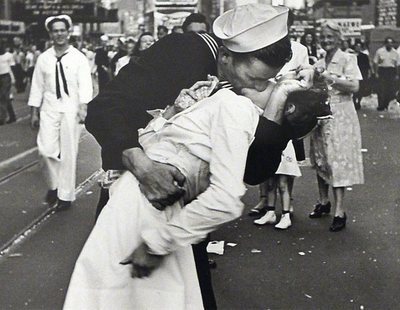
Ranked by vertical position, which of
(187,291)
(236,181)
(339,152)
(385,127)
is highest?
(236,181)

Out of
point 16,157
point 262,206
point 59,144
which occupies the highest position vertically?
point 59,144

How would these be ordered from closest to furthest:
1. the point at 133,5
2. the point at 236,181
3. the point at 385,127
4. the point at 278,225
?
the point at 236,181
the point at 278,225
the point at 133,5
the point at 385,127

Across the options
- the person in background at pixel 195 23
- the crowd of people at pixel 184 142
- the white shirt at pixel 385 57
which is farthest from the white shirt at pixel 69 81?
the crowd of people at pixel 184 142

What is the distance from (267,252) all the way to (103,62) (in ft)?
28.4

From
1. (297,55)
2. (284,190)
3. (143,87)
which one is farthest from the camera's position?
(284,190)

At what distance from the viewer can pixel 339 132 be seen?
5.16 meters

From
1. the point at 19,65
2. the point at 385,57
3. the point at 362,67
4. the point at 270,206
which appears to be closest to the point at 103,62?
the point at 362,67

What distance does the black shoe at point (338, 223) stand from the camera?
505cm

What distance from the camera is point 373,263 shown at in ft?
14.0

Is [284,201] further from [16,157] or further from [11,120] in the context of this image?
[11,120]

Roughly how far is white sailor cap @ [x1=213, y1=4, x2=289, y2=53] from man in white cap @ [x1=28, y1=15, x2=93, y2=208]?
13.1 ft

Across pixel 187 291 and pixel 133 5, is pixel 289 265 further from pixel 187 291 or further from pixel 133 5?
pixel 133 5

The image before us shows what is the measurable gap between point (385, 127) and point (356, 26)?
4.85m

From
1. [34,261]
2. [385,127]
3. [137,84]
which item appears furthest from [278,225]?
[385,127]
